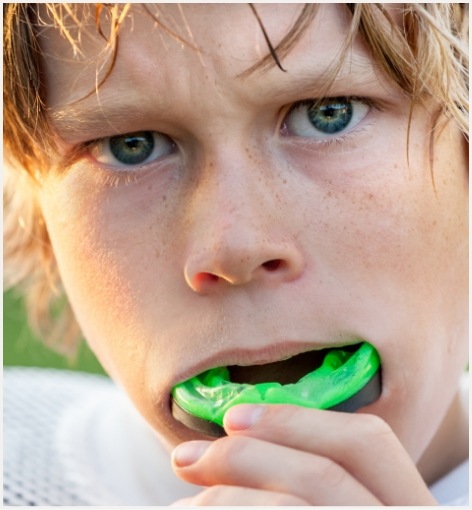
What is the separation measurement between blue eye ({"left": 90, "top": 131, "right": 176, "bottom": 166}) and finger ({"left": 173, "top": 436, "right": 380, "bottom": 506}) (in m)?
0.38

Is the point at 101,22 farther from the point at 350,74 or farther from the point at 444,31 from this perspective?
the point at 444,31

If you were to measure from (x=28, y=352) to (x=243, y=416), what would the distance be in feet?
7.63

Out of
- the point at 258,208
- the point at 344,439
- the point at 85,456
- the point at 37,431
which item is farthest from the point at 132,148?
the point at 37,431

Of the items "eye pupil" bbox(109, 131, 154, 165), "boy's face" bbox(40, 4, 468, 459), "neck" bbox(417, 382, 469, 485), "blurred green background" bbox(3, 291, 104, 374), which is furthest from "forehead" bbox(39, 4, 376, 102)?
"blurred green background" bbox(3, 291, 104, 374)

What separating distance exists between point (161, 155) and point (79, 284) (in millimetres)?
220

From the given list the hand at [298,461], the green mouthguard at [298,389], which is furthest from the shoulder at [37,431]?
the hand at [298,461]

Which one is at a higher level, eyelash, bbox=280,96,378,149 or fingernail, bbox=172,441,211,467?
eyelash, bbox=280,96,378,149

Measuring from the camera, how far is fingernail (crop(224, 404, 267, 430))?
0.89 m

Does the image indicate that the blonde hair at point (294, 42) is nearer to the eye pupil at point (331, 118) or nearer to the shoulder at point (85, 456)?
the eye pupil at point (331, 118)

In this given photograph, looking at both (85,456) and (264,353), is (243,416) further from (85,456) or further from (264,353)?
(85,456)

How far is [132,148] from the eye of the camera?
1127 mm

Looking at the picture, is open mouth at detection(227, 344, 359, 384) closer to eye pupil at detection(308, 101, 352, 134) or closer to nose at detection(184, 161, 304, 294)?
nose at detection(184, 161, 304, 294)

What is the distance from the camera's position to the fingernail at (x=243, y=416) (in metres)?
0.89

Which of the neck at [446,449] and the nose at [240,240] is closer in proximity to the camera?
the nose at [240,240]
